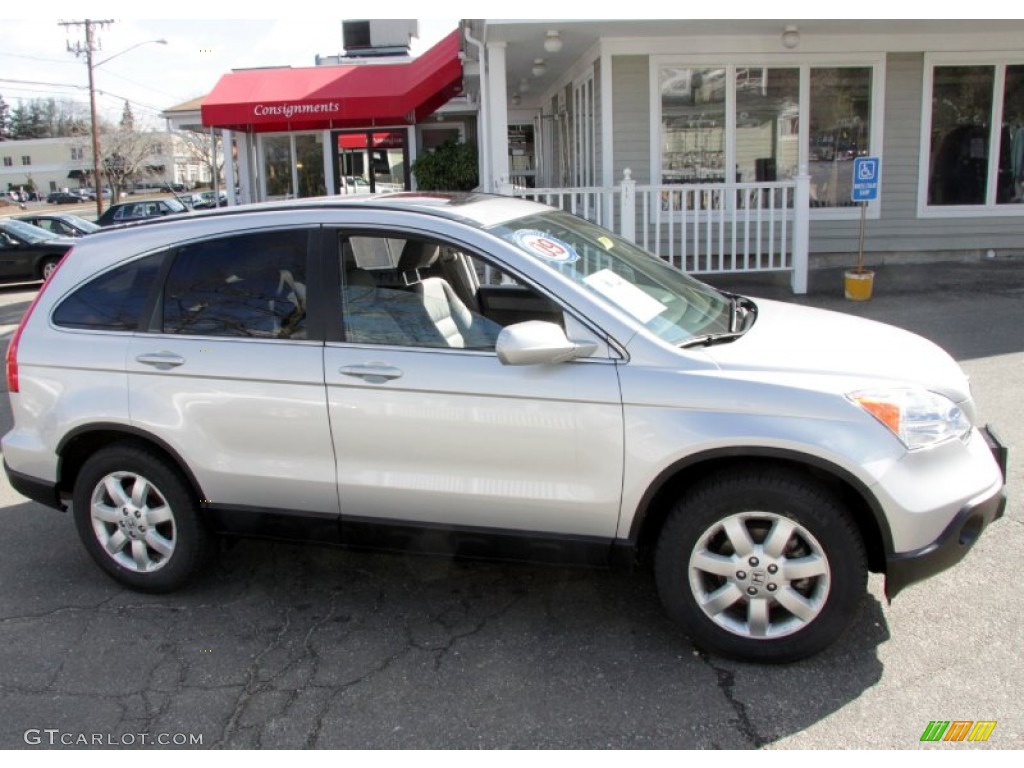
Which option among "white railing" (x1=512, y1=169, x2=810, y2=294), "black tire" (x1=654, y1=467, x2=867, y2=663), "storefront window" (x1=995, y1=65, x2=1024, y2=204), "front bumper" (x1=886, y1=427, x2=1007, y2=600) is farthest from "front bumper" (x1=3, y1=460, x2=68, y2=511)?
"storefront window" (x1=995, y1=65, x2=1024, y2=204)

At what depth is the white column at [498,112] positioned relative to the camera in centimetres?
1094

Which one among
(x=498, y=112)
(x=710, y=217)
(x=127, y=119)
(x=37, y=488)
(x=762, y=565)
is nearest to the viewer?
(x=762, y=565)

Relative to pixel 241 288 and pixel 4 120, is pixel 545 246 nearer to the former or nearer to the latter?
pixel 241 288

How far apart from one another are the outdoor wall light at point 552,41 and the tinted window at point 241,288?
7.84 m

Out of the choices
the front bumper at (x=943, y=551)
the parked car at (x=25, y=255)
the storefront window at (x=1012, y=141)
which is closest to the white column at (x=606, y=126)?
the storefront window at (x=1012, y=141)

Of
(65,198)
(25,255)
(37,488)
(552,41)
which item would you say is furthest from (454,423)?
(65,198)

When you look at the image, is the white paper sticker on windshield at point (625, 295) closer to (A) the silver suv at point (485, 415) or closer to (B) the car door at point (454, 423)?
(A) the silver suv at point (485, 415)

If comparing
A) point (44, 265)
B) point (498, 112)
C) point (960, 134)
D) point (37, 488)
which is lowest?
point (37, 488)

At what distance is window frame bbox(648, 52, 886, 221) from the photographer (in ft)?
37.4

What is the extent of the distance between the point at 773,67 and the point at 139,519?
1043 centimetres

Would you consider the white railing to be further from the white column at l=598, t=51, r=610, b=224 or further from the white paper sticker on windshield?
the white paper sticker on windshield

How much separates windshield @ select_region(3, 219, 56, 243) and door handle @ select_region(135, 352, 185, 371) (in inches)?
618

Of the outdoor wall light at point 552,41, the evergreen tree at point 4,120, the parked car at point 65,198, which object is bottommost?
the outdoor wall light at point 552,41

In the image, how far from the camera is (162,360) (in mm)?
3701
